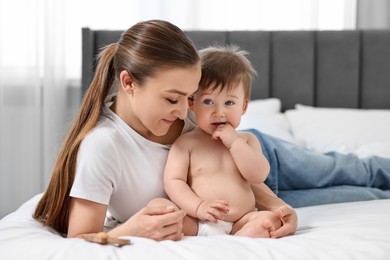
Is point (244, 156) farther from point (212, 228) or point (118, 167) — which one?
point (118, 167)

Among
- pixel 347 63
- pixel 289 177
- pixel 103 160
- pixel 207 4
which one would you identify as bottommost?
pixel 289 177

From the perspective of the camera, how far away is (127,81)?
1523 millimetres

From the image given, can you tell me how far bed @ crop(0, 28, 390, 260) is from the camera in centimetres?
137

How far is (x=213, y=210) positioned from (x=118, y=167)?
262 mm

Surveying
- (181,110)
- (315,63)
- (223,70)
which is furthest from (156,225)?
(315,63)

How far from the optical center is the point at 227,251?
1243 mm

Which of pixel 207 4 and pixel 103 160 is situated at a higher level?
pixel 207 4

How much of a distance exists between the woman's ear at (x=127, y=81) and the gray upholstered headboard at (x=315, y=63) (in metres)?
1.77

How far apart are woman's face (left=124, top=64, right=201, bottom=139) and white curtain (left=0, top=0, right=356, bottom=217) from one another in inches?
76.1

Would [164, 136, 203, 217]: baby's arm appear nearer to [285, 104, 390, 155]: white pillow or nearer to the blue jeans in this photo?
the blue jeans

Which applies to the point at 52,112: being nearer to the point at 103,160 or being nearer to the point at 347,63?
the point at 347,63

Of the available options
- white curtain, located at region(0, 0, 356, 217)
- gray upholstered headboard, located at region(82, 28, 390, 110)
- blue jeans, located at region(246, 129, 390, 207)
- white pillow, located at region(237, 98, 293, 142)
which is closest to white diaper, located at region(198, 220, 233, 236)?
blue jeans, located at region(246, 129, 390, 207)

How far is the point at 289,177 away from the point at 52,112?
5.56ft

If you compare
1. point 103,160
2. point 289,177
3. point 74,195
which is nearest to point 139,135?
point 103,160
